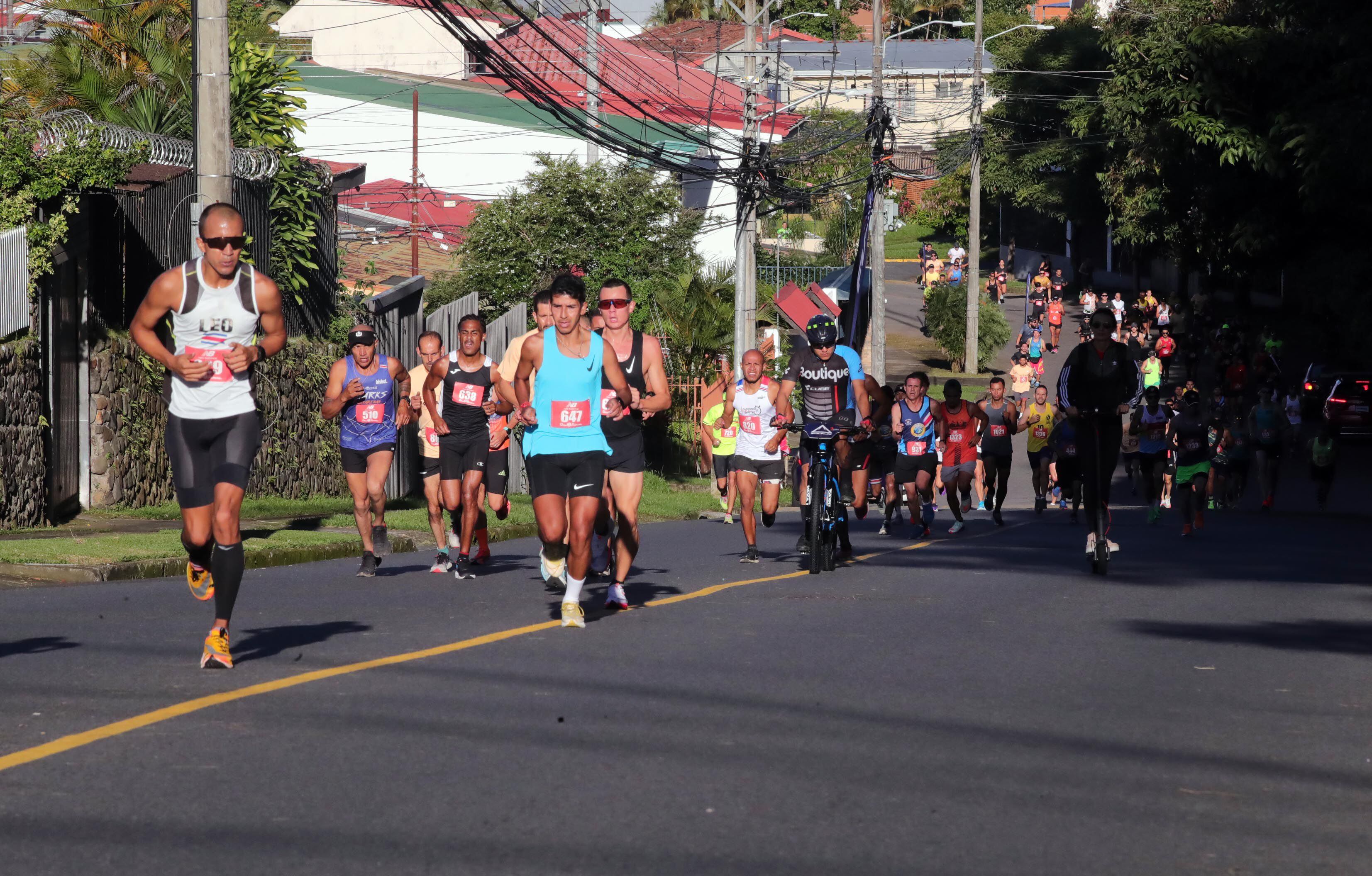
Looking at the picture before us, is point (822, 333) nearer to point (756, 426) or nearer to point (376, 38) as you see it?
point (756, 426)

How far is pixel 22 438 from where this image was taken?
1533 cm

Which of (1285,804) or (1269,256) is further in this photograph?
(1269,256)

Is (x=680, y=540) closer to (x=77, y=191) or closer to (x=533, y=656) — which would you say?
(x=77, y=191)

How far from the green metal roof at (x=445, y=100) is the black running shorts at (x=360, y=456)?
112 ft

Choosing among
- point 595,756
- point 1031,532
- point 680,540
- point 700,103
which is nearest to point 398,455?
point 680,540

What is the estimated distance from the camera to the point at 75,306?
17.0m

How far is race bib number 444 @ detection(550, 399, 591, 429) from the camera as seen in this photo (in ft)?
31.1

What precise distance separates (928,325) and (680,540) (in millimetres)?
40509

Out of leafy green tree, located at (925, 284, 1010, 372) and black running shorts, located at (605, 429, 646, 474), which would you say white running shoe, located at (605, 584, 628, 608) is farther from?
leafy green tree, located at (925, 284, 1010, 372)

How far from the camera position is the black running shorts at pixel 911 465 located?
65.1 ft

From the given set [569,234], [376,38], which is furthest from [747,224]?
[376,38]

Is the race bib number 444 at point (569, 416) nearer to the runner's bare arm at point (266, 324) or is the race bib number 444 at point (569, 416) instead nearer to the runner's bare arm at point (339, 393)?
the runner's bare arm at point (266, 324)

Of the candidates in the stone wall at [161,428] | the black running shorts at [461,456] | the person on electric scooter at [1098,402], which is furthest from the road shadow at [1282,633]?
the stone wall at [161,428]

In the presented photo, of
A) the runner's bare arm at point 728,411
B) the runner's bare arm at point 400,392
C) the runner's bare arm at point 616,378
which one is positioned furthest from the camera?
the runner's bare arm at point 728,411
